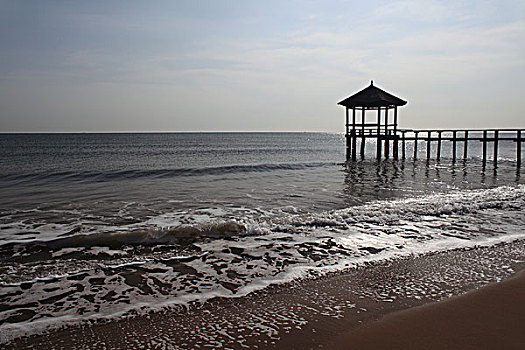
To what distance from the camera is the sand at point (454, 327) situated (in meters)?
2.97

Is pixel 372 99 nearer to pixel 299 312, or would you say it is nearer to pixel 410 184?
pixel 410 184

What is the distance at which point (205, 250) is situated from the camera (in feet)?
19.9

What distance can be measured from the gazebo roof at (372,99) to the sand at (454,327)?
22.1 m

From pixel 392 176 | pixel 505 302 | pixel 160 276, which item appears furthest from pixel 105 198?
pixel 392 176

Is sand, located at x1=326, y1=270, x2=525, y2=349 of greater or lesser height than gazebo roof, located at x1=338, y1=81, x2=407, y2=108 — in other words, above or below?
below

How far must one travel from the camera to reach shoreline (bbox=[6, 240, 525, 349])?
10.2 feet

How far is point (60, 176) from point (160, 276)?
17.5 metres

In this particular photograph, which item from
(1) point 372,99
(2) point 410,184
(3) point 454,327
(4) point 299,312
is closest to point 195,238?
(4) point 299,312

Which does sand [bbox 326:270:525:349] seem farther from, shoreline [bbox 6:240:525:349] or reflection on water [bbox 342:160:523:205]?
reflection on water [bbox 342:160:523:205]

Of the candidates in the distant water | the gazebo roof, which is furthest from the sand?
the gazebo roof

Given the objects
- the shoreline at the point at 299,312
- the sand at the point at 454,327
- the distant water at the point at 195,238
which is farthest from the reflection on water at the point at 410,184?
the sand at the point at 454,327

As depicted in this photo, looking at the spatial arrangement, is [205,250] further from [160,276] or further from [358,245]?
[358,245]

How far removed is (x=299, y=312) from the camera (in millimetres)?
3572

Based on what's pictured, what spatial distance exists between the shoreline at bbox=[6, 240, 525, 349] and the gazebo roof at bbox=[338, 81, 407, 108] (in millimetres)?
20919
